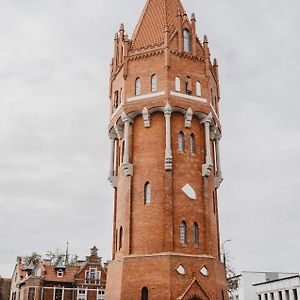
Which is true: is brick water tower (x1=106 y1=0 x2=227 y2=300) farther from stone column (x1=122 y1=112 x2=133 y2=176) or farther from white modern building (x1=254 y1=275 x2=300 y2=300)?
white modern building (x1=254 y1=275 x2=300 y2=300)

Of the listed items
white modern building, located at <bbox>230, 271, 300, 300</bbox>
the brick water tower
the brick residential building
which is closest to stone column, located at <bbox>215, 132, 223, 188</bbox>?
the brick water tower

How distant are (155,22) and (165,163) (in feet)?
33.1

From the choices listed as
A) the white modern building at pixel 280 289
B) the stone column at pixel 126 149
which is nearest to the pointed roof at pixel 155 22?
the stone column at pixel 126 149

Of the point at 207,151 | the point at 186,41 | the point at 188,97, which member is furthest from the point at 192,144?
the point at 186,41

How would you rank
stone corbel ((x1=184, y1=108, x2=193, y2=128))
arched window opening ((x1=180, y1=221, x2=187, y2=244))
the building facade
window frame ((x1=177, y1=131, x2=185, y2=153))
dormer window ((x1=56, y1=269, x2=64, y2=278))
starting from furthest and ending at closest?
1. the building facade
2. dormer window ((x1=56, y1=269, x2=64, y2=278))
3. stone corbel ((x1=184, y1=108, x2=193, y2=128))
4. window frame ((x1=177, y1=131, x2=185, y2=153))
5. arched window opening ((x1=180, y1=221, x2=187, y2=244))

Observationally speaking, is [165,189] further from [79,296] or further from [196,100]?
[79,296]

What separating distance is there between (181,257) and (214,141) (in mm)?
8687

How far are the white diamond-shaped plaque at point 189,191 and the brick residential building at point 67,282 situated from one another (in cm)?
3067

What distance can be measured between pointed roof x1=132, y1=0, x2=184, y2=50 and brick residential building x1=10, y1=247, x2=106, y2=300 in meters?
30.6

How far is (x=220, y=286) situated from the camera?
24.4 metres

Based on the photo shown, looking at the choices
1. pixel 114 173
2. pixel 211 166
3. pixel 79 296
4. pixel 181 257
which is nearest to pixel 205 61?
pixel 211 166

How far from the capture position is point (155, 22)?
2956 centimetres

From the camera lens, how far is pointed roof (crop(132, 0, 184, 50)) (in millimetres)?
28516

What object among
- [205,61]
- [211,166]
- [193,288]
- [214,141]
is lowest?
[193,288]
